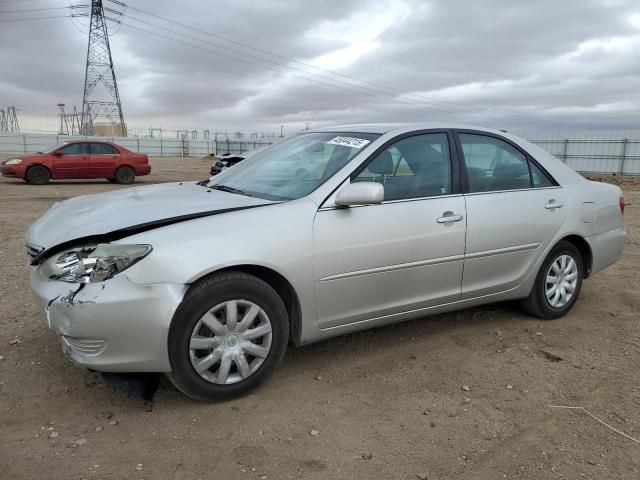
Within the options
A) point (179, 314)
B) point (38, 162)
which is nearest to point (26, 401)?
point (179, 314)

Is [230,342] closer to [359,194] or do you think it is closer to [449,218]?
[359,194]

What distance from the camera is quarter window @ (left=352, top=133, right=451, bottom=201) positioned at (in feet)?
11.4

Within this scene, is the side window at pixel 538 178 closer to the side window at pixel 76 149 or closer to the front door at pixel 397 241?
the front door at pixel 397 241

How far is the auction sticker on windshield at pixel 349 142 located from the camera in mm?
3546

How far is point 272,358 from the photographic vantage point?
10.0ft

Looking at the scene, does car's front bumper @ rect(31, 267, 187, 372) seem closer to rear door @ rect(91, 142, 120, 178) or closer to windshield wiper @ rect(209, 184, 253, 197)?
windshield wiper @ rect(209, 184, 253, 197)

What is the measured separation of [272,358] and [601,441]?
1.78 meters

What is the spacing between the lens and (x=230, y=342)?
2908mm

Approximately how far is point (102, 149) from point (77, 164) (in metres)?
0.92

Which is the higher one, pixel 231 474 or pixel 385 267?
pixel 385 267

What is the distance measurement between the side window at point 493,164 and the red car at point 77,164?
15075 millimetres

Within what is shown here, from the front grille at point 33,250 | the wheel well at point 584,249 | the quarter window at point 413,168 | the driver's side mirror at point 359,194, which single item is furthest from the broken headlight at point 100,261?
the wheel well at point 584,249

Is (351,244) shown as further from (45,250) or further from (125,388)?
(45,250)

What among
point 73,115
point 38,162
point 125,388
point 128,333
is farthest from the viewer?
point 73,115
